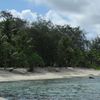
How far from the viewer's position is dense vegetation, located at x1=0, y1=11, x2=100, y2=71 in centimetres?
8016

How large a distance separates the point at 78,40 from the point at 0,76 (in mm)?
73105

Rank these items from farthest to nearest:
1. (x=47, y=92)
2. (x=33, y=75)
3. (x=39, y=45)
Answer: (x=39, y=45), (x=33, y=75), (x=47, y=92)

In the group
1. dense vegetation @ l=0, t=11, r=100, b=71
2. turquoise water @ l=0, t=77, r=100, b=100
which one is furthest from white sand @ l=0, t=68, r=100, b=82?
turquoise water @ l=0, t=77, r=100, b=100

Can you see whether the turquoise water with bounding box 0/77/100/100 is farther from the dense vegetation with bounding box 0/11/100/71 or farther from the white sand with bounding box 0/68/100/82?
the dense vegetation with bounding box 0/11/100/71

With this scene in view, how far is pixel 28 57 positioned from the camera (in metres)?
83.9

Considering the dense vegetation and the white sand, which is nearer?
the white sand

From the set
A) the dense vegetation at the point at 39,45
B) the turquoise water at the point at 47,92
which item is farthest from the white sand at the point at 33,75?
the turquoise water at the point at 47,92

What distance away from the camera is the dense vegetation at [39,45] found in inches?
3156

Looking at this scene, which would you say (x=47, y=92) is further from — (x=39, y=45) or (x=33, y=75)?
(x=39, y=45)

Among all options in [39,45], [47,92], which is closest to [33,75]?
[39,45]

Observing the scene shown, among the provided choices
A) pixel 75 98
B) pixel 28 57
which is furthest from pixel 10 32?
pixel 75 98

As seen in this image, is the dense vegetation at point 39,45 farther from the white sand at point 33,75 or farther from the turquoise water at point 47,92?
the turquoise water at point 47,92

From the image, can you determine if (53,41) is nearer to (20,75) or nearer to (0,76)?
(20,75)

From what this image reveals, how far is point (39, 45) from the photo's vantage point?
10231 centimetres
